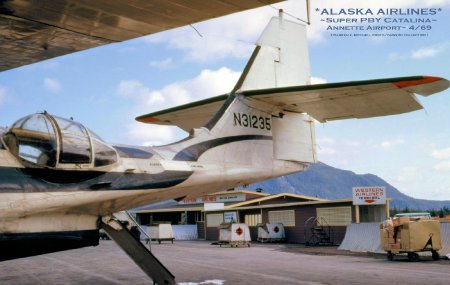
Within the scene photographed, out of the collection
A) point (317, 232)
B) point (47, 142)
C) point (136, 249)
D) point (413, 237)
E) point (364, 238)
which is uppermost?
point (47, 142)

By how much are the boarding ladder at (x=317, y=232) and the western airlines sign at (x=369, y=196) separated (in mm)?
3312

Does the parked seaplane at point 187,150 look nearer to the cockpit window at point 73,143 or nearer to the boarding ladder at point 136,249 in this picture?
the cockpit window at point 73,143

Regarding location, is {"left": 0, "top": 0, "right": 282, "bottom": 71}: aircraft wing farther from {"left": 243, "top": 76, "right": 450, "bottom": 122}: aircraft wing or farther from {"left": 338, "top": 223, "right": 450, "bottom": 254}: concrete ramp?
{"left": 338, "top": 223, "right": 450, "bottom": 254}: concrete ramp

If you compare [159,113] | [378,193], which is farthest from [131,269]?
[378,193]

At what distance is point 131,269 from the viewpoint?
16172mm

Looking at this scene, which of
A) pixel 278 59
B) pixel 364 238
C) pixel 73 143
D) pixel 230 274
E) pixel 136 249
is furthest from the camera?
pixel 364 238

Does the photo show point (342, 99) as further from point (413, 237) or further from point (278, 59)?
point (413, 237)

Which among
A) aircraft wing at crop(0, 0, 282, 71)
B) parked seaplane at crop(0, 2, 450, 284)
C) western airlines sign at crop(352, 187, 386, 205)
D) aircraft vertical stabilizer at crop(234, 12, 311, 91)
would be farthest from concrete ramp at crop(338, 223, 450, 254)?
aircraft wing at crop(0, 0, 282, 71)

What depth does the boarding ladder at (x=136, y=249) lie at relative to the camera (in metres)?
9.17

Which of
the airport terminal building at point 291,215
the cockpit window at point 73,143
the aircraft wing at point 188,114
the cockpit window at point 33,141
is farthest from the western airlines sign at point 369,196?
the cockpit window at point 33,141

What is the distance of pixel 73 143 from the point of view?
761cm

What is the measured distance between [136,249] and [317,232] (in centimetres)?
2610

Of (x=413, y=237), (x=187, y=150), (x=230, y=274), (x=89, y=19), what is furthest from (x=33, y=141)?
(x=413, y=237)

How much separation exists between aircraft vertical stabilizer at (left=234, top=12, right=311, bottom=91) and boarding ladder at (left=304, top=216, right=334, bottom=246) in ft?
70.8
